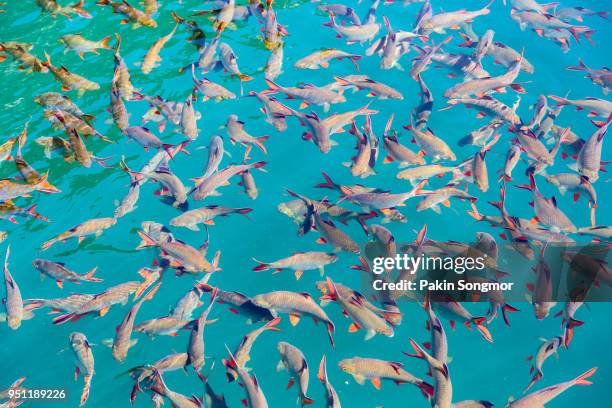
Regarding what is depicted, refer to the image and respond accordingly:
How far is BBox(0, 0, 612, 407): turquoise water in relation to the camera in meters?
5.27

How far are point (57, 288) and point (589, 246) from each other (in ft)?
22.3

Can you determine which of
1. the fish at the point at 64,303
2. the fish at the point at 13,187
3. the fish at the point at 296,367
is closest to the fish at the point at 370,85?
the fish at the point at 296,367

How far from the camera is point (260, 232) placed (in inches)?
253

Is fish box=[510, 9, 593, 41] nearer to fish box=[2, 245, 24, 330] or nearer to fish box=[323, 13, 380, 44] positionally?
fish box=[323, 13, 380, 44]

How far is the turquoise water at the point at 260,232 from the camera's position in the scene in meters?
5.27

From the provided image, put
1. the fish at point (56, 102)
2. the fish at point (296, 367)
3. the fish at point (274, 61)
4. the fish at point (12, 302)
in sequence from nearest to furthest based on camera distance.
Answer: the fish at point (296, 367) → the fish at point (12, 302) → the fish at point (56, 102) → the fish at point (274, 61)

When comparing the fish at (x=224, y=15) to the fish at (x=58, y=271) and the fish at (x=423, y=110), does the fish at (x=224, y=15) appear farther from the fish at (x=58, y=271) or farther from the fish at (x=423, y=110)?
the fish at (x=58, y=271)

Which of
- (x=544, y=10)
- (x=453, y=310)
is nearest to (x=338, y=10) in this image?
(x=544, y=10)

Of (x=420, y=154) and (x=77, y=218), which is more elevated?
(x=420, y=154)

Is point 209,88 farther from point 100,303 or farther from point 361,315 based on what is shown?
point 361,315

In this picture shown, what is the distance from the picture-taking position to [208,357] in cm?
533

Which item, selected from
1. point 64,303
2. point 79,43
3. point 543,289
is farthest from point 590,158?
point 79,43

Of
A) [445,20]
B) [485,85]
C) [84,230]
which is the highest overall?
[445,20]

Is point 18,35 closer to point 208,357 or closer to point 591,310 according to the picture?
point 208,357
